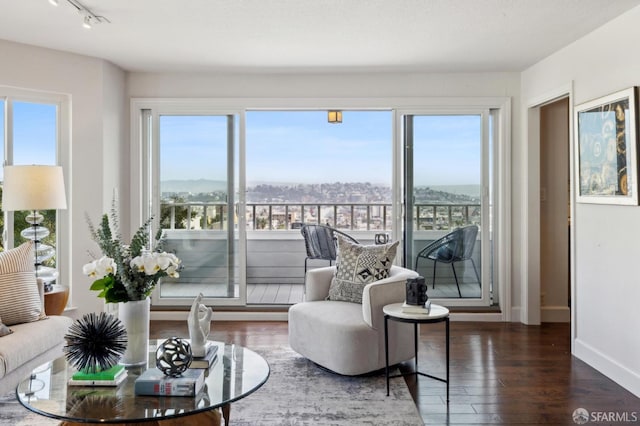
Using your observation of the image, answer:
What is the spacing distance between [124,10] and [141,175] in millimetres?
1970

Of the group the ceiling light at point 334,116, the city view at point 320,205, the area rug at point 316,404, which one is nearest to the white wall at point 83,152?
the area rug at point 316,404

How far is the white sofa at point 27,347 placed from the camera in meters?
2.48

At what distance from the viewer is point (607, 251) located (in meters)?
3.33

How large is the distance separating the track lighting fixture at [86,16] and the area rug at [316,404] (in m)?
2.41

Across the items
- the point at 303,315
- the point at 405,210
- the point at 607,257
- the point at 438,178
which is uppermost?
the point at 438,178

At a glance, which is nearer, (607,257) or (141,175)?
(607,257)

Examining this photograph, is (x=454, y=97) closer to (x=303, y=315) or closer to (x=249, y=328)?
(x=303, y=315)

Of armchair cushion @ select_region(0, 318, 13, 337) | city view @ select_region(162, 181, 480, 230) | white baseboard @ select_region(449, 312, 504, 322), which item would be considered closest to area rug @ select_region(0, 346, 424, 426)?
armchair cushion @ select_region(0, 318, 13, 337)

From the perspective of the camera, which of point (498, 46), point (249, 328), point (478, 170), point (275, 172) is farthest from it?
point (275, 172)

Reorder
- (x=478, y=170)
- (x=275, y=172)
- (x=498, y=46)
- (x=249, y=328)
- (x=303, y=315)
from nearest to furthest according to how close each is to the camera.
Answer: (x=303, y=315) < (x=498, y=46) < (x=249, y=328) < (x=478, y=170) < (x=275, y=172)

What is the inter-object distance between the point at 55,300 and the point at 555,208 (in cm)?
447

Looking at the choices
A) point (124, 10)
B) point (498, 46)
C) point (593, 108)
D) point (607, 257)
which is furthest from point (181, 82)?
point (607, 257)

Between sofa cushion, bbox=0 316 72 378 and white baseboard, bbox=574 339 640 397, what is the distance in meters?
3.60

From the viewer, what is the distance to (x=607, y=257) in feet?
10.9
